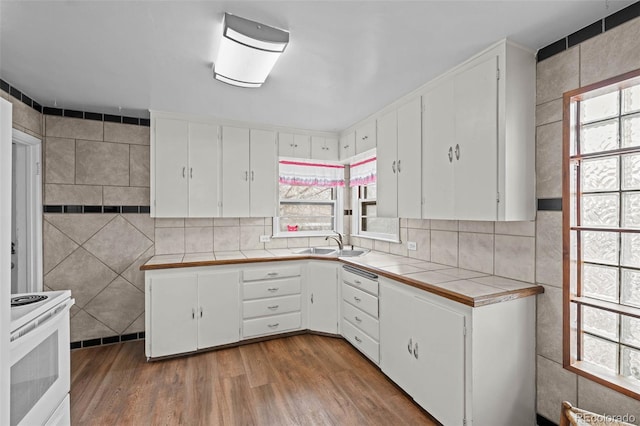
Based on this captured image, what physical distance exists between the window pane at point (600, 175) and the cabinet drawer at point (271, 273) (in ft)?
7.89

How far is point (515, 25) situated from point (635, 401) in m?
1.99

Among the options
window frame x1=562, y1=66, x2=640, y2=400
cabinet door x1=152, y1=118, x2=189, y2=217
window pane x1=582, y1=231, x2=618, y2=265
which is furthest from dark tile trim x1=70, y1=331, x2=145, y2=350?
window pane x1=582, y1=231, x2=618, y2=265

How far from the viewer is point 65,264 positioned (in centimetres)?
284

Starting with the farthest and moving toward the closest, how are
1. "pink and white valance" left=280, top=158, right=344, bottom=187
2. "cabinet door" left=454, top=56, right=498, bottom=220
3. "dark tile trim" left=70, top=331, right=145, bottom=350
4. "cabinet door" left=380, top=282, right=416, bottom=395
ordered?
"pink and white valance" left=280, top=158, right=344, bottom=187, "dark tile trim" left=70, top=331, right=145, bottom=350, "cabinet door" left=380, top=282, right=416, bottom=395, "cabinet door" left=454, top=56, right=498, bottom=220

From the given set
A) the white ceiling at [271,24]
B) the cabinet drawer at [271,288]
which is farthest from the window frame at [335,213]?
the white ceiling at [271,24]

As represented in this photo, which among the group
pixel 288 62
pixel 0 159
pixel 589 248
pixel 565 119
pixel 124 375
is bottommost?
pixel 124 375

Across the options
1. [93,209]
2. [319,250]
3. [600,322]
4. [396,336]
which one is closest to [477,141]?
[600,322]

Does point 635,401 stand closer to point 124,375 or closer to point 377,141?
point 377,141

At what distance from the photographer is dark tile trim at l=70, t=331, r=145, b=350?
287cm

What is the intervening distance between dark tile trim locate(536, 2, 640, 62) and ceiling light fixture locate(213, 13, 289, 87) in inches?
62.3

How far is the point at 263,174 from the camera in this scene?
3.34 meters

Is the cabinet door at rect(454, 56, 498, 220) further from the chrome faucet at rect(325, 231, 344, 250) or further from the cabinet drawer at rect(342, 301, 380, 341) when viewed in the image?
the chrome faucet at rect(325, 231, 344, 250)

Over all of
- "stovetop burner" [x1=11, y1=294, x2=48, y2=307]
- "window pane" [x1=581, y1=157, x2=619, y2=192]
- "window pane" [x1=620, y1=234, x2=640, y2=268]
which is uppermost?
"window pane" [x1=581, y1=157, x2=619, y2=192]

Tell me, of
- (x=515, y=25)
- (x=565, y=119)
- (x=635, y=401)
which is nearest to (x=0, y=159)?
(x=515, y=25)
